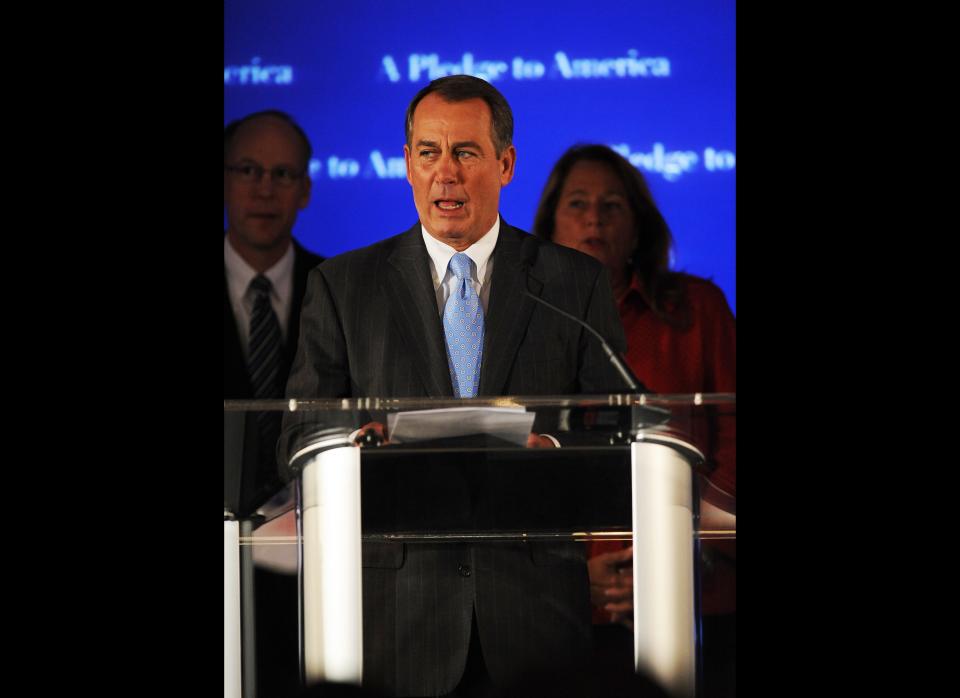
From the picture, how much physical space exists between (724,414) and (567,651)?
45 centimetres

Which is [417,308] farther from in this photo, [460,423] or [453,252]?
[460,423]

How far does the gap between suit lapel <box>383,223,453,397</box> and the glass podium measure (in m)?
1.09

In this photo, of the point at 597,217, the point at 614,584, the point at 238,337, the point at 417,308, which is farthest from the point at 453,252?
the point at 614,584

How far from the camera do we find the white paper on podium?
1.76m

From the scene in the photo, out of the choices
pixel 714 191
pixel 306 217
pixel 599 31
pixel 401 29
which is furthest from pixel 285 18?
pixel 714 191

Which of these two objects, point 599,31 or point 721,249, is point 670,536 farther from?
point 599,31

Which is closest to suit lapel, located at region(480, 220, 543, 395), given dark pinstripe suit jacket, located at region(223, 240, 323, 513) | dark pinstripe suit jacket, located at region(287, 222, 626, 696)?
dark pinstripe suit jacket, located at region(287, 222, 626, 696)

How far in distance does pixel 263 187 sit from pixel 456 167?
53cm

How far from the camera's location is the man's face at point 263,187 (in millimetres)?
3002

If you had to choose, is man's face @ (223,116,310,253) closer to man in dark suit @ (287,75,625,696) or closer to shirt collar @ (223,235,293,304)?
shirt collar @ (223,235,293,304)

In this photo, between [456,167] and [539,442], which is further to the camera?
[456,167]

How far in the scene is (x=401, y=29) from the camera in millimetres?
3008

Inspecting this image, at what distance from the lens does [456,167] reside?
2932 millimetres

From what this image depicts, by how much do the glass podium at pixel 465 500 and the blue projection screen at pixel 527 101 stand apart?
4.14 ft
